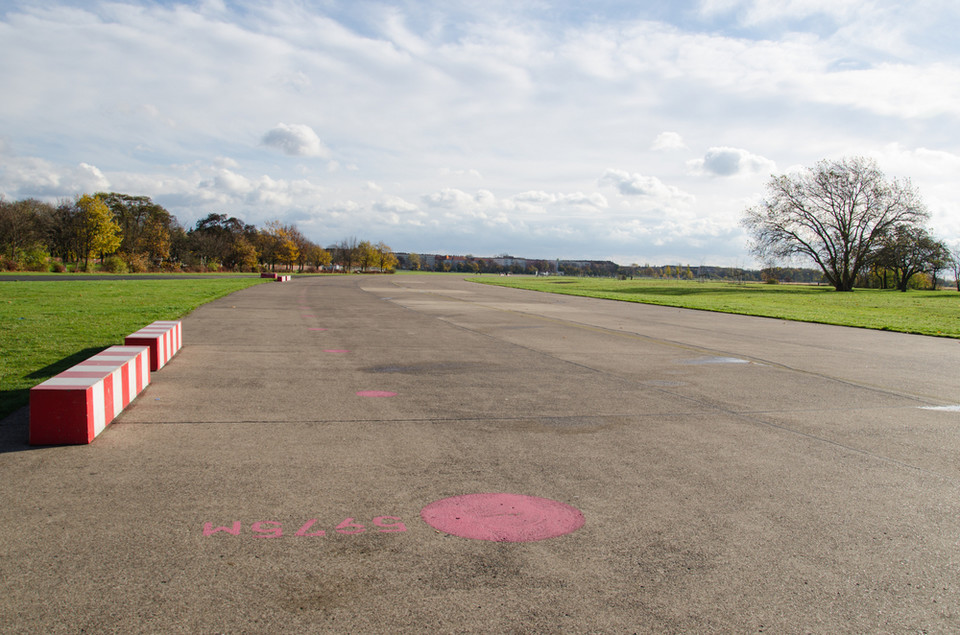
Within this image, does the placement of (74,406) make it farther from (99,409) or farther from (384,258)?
(384,258)

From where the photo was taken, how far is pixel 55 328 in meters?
12.9

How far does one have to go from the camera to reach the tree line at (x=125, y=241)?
54219mm

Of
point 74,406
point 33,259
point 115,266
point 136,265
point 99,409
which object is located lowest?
point 99,409

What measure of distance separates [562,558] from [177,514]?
8.07 ft

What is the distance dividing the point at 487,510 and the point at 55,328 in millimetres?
12612

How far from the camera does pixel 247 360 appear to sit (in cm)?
1042

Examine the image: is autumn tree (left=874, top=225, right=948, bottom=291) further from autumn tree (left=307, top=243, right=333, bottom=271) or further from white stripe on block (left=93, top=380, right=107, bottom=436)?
autumn tree (left=307, top=243, right=333, bottom=271)

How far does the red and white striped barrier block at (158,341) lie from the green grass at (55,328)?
0.94m

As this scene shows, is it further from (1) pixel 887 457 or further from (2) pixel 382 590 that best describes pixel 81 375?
(1) pixel 887 457

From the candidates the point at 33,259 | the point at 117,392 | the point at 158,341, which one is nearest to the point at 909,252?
the point at 158,341

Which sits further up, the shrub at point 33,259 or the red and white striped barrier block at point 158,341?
the shrub at point 33,259

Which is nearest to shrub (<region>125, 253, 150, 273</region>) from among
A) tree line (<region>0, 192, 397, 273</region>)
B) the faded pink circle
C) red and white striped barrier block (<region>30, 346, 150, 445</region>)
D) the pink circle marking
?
tree line (<region>0, 192, 397, 273</region>)

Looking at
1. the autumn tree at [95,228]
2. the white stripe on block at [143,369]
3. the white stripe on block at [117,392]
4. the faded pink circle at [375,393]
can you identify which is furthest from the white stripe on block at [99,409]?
the autumn tree at [95,228]

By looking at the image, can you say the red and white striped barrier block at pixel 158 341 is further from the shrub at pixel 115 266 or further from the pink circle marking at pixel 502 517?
the shrub at pixel 115 266
